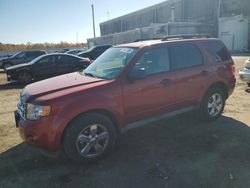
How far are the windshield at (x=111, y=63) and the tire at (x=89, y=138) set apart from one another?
810 mm

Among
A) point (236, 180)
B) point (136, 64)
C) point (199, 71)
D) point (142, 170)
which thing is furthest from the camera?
point (199, 71)

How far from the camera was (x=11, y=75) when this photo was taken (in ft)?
43.5

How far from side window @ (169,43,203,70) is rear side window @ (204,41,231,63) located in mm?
347

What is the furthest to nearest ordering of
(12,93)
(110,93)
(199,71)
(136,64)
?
(12,93) < (199,71) < (136,64) < (110,93)

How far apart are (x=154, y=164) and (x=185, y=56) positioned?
89.9 inches

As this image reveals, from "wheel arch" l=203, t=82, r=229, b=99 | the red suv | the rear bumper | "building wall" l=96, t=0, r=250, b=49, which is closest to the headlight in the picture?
the red suv

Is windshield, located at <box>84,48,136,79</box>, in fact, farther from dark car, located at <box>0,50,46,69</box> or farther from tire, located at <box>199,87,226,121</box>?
dark car, located at <box>0,50,46,69</box>

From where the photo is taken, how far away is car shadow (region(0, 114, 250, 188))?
357cm

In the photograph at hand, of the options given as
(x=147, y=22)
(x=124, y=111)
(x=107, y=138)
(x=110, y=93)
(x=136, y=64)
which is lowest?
(x=107, y=138)

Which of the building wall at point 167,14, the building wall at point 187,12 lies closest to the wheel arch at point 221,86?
the building wall at point 187,12

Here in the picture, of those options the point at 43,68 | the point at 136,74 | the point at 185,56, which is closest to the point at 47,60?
the point at 43,68

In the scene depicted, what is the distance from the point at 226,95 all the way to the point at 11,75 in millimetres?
10940

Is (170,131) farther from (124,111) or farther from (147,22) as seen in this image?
(147,22)

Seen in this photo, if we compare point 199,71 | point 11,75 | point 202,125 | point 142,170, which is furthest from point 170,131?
point 11,75
